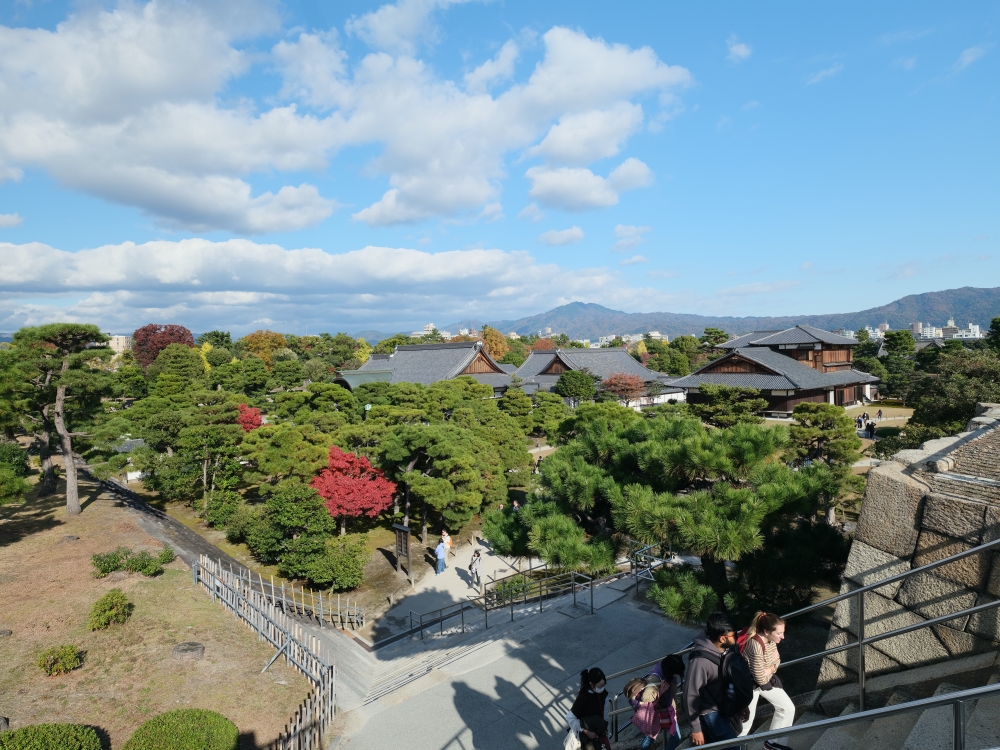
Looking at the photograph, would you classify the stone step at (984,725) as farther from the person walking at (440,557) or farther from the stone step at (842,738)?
the person walking at (440,557)

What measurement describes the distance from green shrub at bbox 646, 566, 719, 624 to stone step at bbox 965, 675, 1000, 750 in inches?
96.1

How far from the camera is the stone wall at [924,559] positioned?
3.37m

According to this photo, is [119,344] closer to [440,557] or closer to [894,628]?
[440,557]

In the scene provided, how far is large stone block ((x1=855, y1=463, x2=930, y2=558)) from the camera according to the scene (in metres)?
3.77

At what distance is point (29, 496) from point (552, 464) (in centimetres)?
2052

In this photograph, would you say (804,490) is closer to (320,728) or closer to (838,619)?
(838,619)

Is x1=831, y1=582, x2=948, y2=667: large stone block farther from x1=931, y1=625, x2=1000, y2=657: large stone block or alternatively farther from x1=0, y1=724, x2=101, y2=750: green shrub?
x1=0, y1=724, x2=101, y2=750: green shrub

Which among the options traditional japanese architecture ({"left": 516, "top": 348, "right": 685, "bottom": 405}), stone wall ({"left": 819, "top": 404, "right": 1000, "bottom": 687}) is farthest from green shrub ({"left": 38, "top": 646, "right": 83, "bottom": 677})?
traditional japanese architecture ({"left": 516, "top": 348, "right": 685, "bottom": 405})

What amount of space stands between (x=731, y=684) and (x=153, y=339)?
65.3 m

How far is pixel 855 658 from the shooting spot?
407 centimetres

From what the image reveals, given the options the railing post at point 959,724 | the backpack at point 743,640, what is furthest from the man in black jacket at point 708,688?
the railing post at point 959,724

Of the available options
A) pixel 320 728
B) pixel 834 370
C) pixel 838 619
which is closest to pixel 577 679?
pixel 320 728

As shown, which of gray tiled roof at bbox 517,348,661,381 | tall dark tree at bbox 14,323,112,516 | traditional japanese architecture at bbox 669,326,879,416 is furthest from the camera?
gray tiled roof at bbox 517,348,661,381

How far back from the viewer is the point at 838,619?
4.15 m
